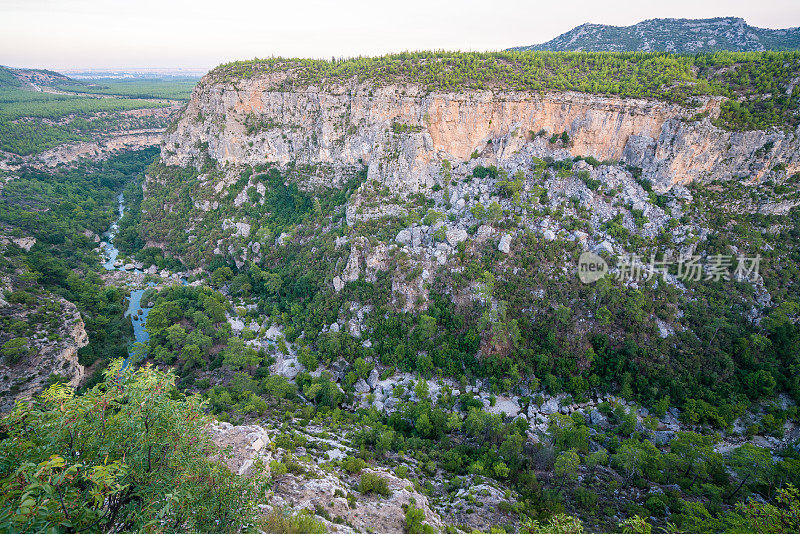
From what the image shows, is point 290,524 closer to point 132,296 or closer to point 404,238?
point 404,238

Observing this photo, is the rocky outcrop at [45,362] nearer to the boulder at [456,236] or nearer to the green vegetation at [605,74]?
the boulder at [456,236]

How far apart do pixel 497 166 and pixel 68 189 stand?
99.4 metres

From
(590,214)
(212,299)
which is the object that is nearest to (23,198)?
(212,299)

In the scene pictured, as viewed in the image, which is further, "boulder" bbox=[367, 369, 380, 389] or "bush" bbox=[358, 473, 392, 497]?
"boulder" bbox=[367, 369, 380, 389]

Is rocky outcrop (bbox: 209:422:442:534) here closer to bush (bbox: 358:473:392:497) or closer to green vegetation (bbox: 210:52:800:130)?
bush (bbox: 358:473:392:497)

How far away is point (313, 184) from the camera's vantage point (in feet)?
216

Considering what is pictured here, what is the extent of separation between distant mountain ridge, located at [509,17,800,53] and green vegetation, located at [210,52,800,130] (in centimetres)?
3940

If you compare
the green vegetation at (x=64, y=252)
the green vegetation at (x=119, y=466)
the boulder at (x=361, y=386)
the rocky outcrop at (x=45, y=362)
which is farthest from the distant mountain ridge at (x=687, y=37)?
the rocky outcrop at (x=45, y=362)

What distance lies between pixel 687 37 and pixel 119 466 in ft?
434

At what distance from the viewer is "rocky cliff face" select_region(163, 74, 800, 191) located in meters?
45.2

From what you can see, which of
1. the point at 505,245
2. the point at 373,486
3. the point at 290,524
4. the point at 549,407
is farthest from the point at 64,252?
the point at 549,407

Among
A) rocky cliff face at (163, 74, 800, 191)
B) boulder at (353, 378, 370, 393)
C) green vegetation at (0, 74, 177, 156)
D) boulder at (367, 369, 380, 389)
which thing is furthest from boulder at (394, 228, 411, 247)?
green vegetation at (0, 74, 177, 156)

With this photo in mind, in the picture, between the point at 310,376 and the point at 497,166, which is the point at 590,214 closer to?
the point at 497,166

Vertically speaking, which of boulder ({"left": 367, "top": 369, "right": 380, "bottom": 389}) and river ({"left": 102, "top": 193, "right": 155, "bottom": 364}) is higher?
river ({"left": 102, "top": 193, "right": 155, "bottom": 364})
